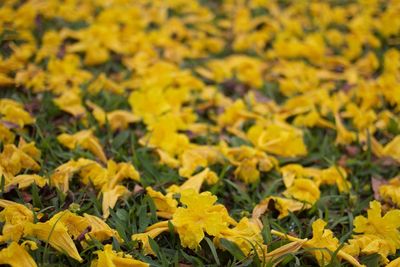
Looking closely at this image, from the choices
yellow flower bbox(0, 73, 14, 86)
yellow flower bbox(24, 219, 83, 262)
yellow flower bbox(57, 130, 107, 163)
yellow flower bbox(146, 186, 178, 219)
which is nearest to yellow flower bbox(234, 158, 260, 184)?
yellow flower bbox(146, 186, 178, 219)

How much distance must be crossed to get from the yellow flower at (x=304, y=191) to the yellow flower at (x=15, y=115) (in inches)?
54.8

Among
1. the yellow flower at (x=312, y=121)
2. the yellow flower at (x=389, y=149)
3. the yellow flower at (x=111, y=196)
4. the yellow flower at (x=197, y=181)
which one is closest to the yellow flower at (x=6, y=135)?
the yellow flower at (x=111, y=196)

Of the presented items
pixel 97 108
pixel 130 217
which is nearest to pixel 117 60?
pixel 97 108

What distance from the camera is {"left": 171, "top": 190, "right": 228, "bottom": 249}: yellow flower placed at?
173cm

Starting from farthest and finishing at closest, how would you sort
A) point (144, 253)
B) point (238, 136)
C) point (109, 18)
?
point (109, 18) < point (238, 136) < point (144, 253)

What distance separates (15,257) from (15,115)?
3.20 feet

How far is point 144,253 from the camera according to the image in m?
1.77

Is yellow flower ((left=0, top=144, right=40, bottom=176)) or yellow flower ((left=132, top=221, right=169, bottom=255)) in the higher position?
yellow flower ((left=0, top=144, right=40, bottom=176))

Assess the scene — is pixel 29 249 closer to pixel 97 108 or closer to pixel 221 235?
pixel 221 235

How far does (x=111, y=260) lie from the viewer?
1.58 metres

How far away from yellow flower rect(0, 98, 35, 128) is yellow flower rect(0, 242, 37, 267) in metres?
0.89

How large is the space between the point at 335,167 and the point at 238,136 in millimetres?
578

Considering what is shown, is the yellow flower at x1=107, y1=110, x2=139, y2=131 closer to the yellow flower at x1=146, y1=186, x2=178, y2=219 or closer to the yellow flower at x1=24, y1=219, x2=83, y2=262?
the yellow flower at x1=146, y1=186, x2=178, y2=219

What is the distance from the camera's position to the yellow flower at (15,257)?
156cm
